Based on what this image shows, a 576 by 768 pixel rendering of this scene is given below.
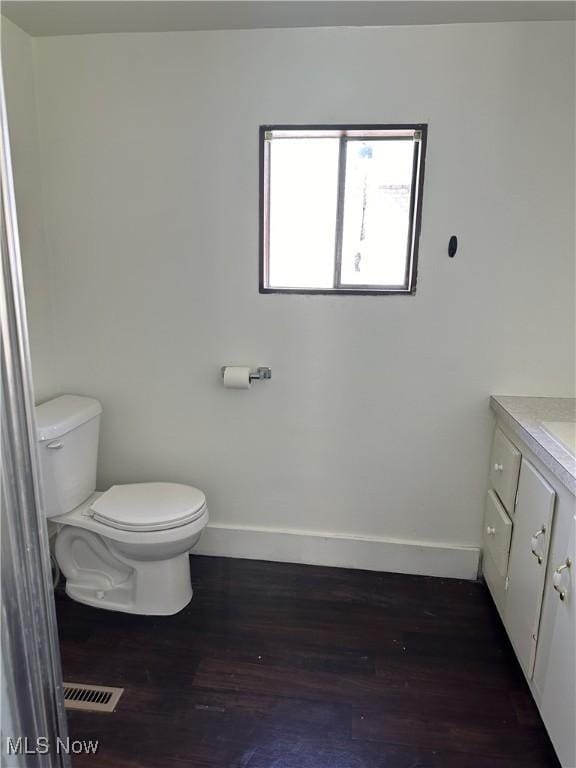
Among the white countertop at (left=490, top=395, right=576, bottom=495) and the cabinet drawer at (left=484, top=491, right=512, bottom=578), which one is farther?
the cabinet drawer at (left=484, top=491, right=512, bottom=578)

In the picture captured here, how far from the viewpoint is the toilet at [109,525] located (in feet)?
6.30

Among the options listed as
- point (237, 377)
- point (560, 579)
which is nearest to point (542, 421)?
point (560, 579)

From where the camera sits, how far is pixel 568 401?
2.03m

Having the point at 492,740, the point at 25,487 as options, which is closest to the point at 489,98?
the point at 25,487

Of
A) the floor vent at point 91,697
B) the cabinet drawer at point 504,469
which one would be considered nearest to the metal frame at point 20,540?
the floor vent at point 91,697

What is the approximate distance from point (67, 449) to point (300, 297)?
1091 millimetres

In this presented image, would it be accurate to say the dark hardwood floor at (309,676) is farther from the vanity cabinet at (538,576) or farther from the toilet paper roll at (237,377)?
the toilet paper roll at (237,377)

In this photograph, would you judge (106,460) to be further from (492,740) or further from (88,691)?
(492,740)

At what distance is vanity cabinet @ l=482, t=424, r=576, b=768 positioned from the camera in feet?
4.39

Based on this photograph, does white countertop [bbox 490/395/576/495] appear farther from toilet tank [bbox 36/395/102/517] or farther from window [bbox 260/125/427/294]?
toilet tank [bbox 36/395/102/517]

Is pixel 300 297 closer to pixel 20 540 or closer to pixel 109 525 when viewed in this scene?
pixel 109 525

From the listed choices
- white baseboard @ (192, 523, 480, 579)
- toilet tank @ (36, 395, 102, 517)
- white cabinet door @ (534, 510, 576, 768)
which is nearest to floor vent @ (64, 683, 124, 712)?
toilet tank @ (36, 395, 102, 517)

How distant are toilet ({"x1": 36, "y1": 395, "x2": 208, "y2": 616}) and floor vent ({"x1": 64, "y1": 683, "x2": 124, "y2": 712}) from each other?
36 cm

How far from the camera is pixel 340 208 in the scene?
2.06 meters
